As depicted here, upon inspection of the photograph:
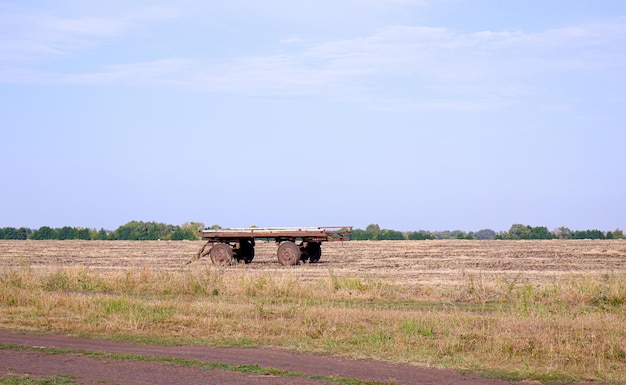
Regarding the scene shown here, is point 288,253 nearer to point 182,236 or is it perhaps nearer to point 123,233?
point 182,236

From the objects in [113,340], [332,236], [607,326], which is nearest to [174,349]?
[113,340]

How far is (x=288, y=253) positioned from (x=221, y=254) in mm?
2910

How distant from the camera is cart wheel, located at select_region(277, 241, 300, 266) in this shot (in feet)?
111

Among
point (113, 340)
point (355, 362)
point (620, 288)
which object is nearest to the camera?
point (355, 362)

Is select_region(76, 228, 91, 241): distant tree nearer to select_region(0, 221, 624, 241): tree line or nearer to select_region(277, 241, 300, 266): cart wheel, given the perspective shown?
select_region(0, 221, 624, 241): tree line

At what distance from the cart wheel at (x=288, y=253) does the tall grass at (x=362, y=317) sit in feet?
33.8

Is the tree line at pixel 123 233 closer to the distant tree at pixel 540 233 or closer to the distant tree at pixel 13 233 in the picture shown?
the distant tree at pixel 13 233

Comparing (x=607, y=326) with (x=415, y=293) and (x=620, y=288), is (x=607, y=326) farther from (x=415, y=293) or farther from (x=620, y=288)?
(x=415, y=293)

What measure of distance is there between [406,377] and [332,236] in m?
22.2

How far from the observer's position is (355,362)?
12922 mm

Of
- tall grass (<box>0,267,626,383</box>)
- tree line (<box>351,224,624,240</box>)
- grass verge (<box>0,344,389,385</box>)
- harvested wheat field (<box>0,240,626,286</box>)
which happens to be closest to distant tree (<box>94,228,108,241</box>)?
tree line (<box>351,224,624,240</box>)

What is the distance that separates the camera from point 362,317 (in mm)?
16406

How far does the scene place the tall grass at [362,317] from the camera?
13.2 metres

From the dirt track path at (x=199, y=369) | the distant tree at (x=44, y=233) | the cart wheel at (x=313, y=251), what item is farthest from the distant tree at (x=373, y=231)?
the dirt track path at (x=199, y=369)
